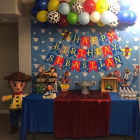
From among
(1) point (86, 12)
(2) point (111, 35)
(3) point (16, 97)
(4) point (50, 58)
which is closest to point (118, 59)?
(2) point (111, 35)

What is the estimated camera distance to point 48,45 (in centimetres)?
325

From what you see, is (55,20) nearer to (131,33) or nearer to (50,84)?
(50,84)

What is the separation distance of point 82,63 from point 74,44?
35cm

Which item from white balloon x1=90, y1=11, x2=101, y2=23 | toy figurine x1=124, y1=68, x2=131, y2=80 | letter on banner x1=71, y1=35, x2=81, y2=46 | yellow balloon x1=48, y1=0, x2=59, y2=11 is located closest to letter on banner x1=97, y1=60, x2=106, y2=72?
toy figurine x1=124, y1=68, x2=131, y2=80

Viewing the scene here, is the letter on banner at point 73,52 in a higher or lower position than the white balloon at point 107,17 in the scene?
lower

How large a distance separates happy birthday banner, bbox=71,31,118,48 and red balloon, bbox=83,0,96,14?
507 millimetres

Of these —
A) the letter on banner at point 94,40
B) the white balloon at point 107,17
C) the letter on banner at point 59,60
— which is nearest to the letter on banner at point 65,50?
the letter on banner at point 59,60

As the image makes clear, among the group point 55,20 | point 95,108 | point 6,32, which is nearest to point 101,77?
point 95,108

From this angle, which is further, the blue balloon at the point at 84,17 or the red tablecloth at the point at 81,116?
the blue balloon at the point at 84,17

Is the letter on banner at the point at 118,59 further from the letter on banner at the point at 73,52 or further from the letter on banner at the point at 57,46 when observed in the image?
the letter on banner at the point at 57,46

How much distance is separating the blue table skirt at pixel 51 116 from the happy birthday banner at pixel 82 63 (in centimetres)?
64

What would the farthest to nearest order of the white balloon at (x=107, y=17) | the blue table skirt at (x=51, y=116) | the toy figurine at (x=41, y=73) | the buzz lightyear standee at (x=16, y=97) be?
the toy figurine at (x=41, y=73) < the buzz lightyear standee at (x=16, y=97) < the white balloon at (x=107, y=17) < the blue table skirt at (x=51, y=116)

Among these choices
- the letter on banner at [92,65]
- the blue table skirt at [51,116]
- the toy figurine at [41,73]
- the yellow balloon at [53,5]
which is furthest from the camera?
the letter on banner at [92,65]

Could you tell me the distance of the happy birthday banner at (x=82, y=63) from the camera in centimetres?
321
